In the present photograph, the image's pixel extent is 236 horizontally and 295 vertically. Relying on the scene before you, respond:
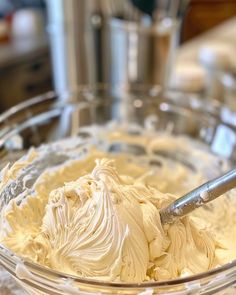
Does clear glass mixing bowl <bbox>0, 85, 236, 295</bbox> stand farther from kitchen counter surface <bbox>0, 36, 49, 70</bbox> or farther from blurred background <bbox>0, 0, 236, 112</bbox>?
kitchen counter surface <bbox>0, 36, 49, 70</bbox>

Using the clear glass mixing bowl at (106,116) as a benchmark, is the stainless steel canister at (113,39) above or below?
above

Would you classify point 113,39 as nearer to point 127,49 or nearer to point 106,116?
point 127,49

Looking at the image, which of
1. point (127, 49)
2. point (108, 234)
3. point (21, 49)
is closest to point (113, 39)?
point (127, 49)

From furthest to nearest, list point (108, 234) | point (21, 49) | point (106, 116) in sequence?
point (21, 49) → point (106, 116) → point (108, 234)

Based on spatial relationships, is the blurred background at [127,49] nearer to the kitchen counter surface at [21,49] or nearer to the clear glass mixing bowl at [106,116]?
the clear glass mixing bowl at [106,116]

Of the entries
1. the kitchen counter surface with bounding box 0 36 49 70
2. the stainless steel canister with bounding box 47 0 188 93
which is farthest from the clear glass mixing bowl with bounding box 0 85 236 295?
the kitchen counter surface with bounding box 0 36 49 70

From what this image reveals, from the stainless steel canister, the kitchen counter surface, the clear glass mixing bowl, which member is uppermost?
the stainless steel canister

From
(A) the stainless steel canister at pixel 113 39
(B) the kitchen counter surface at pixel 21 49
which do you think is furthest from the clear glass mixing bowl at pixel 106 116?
(B) the kitchen counter surface at pixel 21 49

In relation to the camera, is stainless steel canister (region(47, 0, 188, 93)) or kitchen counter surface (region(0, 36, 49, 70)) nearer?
stainless steel canister (region(47, 0, 188, 93))

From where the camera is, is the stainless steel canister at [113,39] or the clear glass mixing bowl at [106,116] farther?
the stainless steel canister at [113,39]

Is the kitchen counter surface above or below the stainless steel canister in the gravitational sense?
below

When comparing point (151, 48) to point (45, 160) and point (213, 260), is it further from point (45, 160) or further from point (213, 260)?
point (213, 260)

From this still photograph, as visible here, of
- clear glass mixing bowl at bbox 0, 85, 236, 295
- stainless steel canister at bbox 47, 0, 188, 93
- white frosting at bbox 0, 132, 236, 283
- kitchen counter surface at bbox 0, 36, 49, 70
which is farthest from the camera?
kitchen counter surface at bbox 0, 36, 49, 70

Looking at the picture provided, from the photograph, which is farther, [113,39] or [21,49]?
[21,49]
